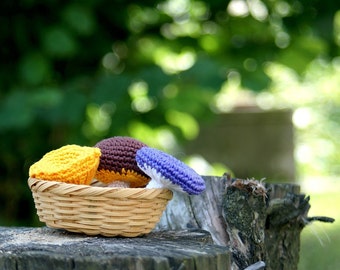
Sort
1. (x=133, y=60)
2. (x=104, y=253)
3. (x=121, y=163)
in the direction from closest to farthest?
(x=104, y=253)
(x=121, y=163)
(x=133, y=60)

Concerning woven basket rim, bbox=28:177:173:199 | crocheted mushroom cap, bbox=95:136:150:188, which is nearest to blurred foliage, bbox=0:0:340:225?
crocheted mushroom cap, bbox=95:136:150:188

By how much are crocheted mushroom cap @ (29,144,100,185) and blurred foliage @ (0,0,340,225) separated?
1317 mm

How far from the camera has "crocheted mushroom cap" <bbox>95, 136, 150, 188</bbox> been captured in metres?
1.63

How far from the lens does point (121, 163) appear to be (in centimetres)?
163

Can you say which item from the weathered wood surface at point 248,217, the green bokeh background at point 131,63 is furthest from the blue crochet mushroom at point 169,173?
the green bokeh background at point 131,63

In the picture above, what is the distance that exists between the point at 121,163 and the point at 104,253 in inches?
10.2

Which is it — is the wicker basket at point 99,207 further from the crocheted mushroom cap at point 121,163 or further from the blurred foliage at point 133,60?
the blurred foliage at point 133,60

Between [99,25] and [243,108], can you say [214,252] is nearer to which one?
[99,25]

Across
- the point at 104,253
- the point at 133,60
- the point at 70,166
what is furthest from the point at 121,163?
the point at 133,60

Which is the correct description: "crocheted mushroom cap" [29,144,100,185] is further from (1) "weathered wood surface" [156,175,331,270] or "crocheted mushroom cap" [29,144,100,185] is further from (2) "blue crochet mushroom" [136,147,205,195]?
(1) "weathered wood surface" [156,175,331,270]

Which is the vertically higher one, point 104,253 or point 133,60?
point 133,60

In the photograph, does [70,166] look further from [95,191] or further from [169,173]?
[169,173]

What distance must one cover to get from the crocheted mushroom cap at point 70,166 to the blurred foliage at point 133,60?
4.32 ft

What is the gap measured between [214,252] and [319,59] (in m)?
2.12
